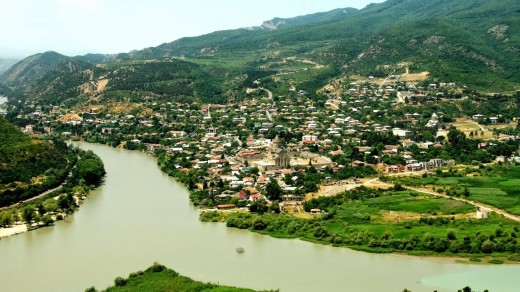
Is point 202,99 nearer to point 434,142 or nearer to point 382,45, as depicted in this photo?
point 382,45

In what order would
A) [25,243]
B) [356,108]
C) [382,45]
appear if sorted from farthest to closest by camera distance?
[382,45], [356,108], [25,243]

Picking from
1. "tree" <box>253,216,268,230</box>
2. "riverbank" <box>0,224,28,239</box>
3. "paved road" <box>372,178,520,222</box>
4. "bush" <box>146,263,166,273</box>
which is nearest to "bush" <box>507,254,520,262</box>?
"paved road" <box>372,178,520,222</box>

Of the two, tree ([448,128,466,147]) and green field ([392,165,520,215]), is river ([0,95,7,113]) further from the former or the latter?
green field ([392,165,520,215])

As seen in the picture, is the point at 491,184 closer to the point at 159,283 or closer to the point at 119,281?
the point at 159,283

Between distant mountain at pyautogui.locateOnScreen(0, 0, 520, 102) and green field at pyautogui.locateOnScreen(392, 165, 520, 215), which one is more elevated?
distant mountain at pyautogui.locateOnScreen(0, 0, 520, 102)

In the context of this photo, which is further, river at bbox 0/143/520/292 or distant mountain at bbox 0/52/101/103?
distant mountain at bbox 0/52/101/103

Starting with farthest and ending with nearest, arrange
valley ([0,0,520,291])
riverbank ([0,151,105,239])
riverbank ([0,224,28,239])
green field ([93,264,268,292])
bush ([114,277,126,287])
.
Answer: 1. riverbank ([0,151,105,239])
2. valley ([0,0,520,291])
3. riverbank ([0,224,28,239])
4. bush ([114,277,126,287])
5. green field ([93,264,268,292])

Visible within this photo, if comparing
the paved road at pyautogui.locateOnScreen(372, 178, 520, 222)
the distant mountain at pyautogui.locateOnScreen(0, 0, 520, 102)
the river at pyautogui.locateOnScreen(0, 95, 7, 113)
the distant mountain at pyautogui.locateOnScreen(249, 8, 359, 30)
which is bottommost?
the paved road at pyautogui.locateOnScreen(372, 178, 520, 222)


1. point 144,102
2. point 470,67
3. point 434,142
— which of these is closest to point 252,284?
point 434,142

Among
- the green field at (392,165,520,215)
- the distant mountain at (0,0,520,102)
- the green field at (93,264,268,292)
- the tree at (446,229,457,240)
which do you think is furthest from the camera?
the distant mountain at (0,0,520,102)
